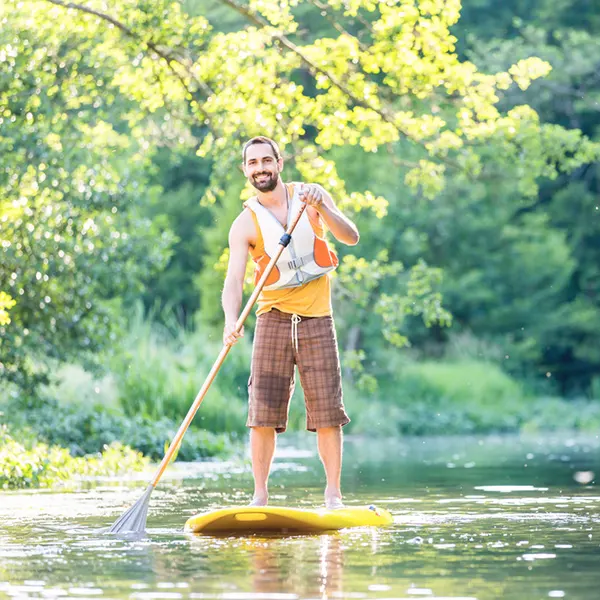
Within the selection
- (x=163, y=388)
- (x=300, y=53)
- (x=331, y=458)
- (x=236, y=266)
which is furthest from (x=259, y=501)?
(x=163, y=388)

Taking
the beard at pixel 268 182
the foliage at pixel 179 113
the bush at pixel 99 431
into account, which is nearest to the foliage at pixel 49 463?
the bush at pixel 99 431

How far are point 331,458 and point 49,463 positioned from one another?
508cm

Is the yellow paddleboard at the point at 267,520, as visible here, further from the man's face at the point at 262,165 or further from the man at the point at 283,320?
the man's face at the point at 262,165

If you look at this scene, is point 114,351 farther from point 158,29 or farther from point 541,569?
point 541,569

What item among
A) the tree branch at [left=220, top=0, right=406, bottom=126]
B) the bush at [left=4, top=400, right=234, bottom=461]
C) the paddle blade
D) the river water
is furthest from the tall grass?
the paddle blade

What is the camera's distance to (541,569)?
660cm

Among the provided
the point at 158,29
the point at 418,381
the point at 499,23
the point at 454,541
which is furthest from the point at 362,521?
the point at 499,23

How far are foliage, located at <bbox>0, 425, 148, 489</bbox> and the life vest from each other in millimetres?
4508

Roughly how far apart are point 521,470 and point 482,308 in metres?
21.4

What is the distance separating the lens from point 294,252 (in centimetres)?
864

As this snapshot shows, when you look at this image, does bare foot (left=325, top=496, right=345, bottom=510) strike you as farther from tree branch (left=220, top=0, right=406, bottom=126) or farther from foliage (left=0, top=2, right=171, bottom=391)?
foliage (left=0, top=2, right=171, bottom=391)

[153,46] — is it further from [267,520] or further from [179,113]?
[267,520]

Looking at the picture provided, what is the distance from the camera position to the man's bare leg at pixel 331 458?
28.7 ft

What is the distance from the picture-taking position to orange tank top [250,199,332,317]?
8.77 metres
